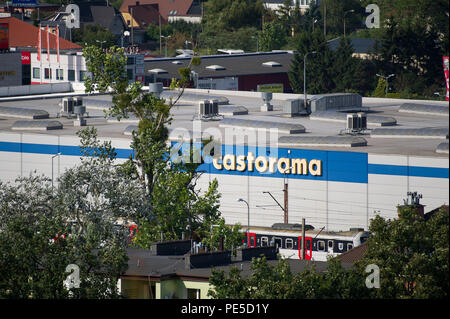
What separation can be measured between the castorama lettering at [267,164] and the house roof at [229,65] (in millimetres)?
62920

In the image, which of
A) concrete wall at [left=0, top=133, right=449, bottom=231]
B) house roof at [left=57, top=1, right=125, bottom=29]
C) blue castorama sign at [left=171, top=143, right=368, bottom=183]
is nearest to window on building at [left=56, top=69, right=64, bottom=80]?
concrete wall at [left=0, top=133, right=449, bottom=231]

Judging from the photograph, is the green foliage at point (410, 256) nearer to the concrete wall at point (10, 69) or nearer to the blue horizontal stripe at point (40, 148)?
the blue horizontal stripe at point (40, 148)

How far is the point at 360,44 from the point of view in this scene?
15250 centimetres

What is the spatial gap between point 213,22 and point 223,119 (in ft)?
373

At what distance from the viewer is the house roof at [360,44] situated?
147375mm

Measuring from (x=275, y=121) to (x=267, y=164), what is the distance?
15.2 metres

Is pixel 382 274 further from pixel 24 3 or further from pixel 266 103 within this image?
pixel 24 3

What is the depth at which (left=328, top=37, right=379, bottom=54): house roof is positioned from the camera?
147375 millimetres

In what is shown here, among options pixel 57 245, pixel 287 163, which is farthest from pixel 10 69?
pixel 57 245

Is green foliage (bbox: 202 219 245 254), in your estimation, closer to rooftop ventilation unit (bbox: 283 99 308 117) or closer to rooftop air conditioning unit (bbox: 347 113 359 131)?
rooftop air conditioning unit (bbox: 347 113 359 131)

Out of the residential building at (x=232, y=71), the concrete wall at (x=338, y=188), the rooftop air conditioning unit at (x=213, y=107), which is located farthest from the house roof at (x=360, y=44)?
the concrete wall at (x=338, y=188)

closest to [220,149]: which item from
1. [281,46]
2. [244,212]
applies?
[244,212]

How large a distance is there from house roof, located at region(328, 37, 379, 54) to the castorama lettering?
77671mm
